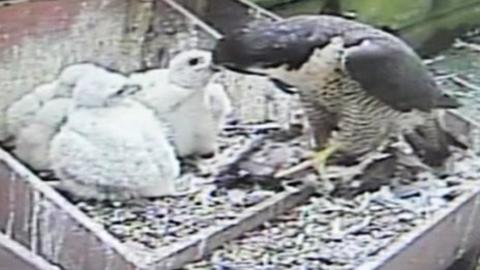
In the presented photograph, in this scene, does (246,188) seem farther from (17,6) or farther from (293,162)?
(17,6)

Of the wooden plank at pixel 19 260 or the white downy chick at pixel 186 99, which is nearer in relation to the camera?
the wooden plank at pixel 19 260

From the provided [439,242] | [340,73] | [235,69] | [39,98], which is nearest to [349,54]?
[340,73]

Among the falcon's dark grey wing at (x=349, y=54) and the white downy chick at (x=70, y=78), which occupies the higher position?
the falcon's dark grey wing at (x=349, y=54)

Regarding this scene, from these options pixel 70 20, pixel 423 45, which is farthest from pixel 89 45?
pixel 423 45

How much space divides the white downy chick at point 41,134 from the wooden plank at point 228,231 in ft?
0.71

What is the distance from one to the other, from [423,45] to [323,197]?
134cm

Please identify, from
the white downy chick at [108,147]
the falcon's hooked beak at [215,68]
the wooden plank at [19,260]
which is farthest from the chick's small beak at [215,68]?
the wooden plank at [19,260]

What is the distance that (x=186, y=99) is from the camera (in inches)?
54.6

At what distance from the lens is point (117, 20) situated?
1.62 m

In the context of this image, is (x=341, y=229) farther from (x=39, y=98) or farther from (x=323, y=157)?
(x=39, y=98)

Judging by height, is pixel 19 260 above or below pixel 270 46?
below

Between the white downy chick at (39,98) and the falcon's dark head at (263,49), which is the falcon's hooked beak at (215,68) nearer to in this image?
the falcon's dark head at (263,49)

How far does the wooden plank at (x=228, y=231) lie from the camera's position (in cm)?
119

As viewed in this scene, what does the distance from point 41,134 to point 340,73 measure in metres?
0.36
